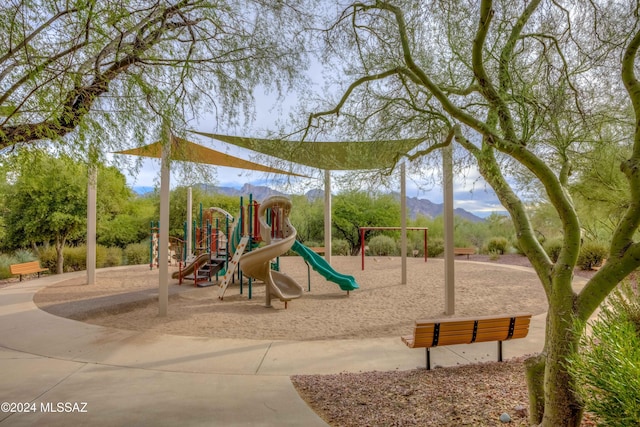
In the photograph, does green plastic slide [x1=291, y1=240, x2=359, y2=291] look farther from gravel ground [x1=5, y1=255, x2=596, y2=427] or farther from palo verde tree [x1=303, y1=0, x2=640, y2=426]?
gravel ground [x1=5, y1=255, x2=596, y2=427]

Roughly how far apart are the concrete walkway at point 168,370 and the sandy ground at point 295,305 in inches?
23.5

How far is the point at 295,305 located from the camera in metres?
7.34

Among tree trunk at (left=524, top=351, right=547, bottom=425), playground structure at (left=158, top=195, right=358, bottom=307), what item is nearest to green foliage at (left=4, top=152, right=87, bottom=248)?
playground structure at (left=158, top=195, right=358, bottom=307)

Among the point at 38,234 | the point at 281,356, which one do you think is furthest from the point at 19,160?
the point at 38,234

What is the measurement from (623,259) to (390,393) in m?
1.90

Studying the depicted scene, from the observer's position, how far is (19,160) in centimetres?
287

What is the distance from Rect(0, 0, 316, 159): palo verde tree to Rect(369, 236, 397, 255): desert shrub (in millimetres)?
15439

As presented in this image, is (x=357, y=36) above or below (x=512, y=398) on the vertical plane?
above

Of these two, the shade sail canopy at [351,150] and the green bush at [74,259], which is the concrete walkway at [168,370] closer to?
the shade sail canopy at [351,150]

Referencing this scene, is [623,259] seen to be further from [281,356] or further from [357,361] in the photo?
[281,356]

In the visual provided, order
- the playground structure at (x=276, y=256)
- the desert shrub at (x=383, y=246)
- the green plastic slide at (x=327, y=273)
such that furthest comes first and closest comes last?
the desert shrub at (x=383, y=246) < the green plastic slide at (x=327, y=273) < the playground structure at (x=276, y=256)

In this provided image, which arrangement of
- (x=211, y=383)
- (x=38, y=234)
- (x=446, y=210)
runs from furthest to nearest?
(x=38, y=234), (x=446, y=210), (x=211, y=383)

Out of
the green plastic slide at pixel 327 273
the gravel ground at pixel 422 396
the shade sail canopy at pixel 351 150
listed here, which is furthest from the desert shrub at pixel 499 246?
the gravel ground at pixel 422 396

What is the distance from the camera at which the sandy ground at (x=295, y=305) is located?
550 cm
